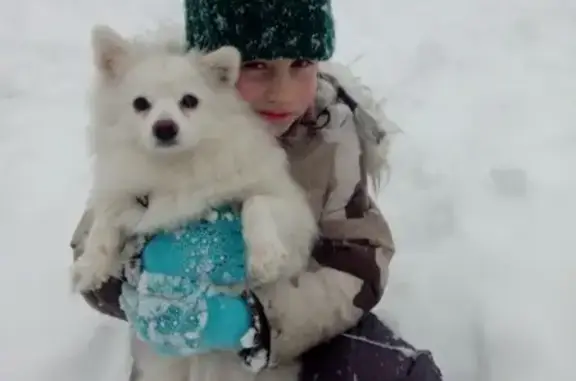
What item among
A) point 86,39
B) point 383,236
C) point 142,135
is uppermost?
point 142,135

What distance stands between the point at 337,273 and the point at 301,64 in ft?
1.24

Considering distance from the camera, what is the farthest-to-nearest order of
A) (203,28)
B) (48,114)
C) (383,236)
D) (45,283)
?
(48,114)
(45,283)
(383,236)
(203,28)

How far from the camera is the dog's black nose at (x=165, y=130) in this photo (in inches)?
58.7

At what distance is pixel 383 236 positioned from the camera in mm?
1823

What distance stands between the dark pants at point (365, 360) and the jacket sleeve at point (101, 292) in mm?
369

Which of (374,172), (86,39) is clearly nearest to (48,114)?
(86,39)

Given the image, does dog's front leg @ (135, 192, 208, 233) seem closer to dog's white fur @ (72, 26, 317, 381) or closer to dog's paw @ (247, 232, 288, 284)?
dog's white fur @ (72, 26, 317, 381)

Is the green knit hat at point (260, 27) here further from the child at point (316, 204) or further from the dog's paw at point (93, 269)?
the dog's paw at point (93, 269)

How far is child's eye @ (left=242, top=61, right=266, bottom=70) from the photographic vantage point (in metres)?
1.70

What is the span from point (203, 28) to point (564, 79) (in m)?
2.08

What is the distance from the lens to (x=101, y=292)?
70.5 inches

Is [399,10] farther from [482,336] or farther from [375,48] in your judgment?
[482,336]

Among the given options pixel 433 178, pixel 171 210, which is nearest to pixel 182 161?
pixel 171 210

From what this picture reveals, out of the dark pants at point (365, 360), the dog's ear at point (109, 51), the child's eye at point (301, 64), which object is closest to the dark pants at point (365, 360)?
the dark pants at point (365, 360)
